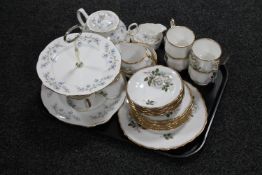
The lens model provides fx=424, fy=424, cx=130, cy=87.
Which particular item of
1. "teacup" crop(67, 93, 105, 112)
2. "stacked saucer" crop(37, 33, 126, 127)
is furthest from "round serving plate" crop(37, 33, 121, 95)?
"teacup" crop(67, 93, 105, 112)

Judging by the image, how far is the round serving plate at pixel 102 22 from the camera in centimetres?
107

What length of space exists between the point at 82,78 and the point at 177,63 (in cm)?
26

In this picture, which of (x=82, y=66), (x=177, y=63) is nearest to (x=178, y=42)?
(x=177, y=63)

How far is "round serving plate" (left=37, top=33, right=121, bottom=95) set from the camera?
3.02ft

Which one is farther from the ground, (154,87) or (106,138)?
(154,87)

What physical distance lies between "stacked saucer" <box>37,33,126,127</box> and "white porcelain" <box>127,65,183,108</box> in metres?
0.06

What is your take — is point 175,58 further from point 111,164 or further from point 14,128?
point 14,128

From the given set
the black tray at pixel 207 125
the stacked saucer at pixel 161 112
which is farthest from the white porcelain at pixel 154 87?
the black tray at pixel 207 125

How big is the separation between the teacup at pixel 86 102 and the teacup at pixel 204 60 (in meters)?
0.24

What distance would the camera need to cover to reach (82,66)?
3.12ft

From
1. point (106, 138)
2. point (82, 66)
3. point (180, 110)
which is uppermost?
point (82, 66)

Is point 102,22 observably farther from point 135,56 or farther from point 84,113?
point 84,113

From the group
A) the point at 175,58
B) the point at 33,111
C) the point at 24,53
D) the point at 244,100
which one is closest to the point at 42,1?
the point at 24,53

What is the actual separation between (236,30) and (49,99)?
60 cm
